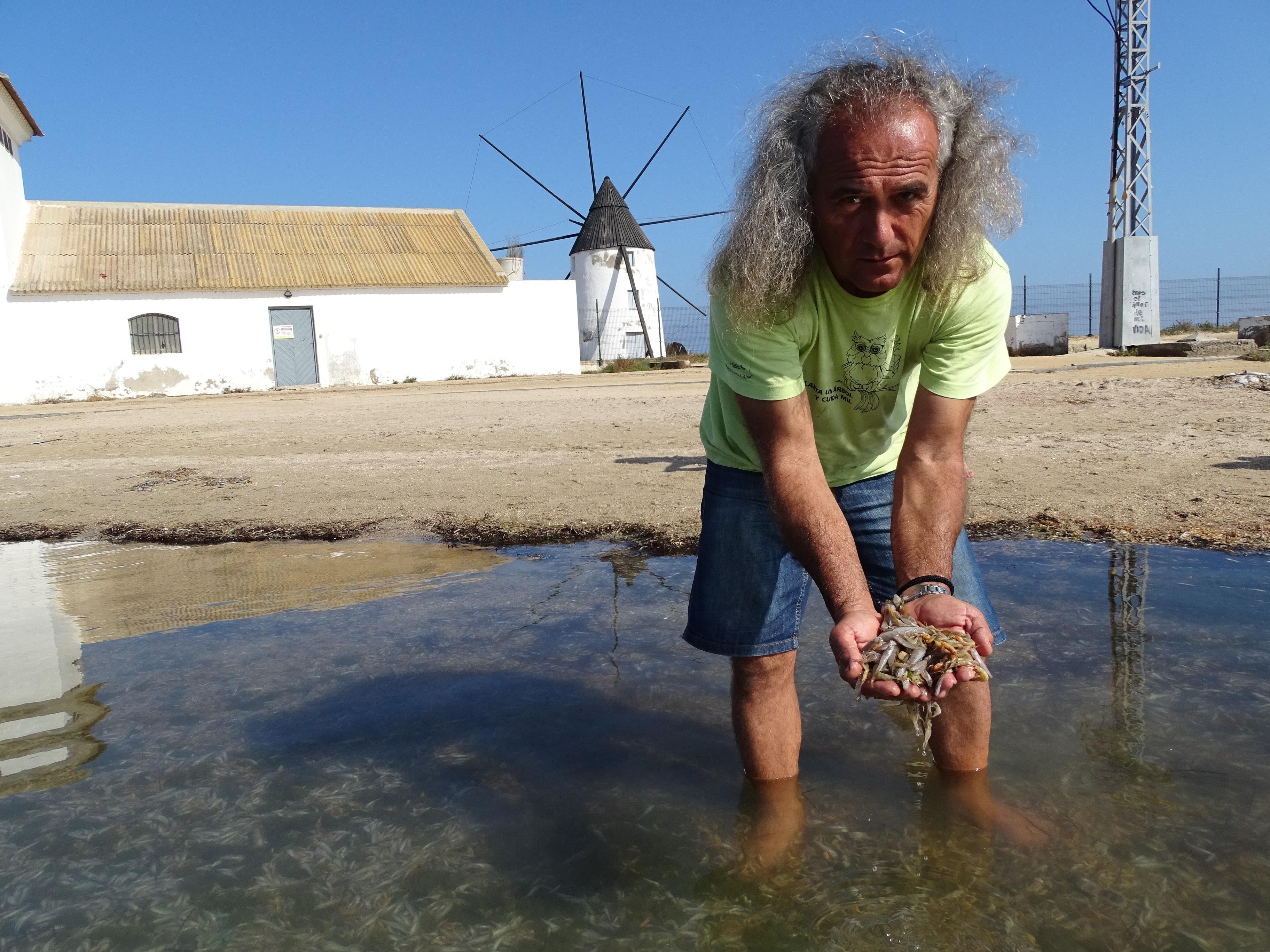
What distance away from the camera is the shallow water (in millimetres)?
2146

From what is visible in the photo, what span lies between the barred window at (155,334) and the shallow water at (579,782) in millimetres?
21642

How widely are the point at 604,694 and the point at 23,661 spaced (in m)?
2.25

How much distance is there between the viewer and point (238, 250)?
2552cm

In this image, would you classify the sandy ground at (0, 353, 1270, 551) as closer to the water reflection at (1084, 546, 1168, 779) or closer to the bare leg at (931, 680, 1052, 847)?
the water reflection at (1084, 546, 1168, 779)

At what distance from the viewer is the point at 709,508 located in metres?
2.55

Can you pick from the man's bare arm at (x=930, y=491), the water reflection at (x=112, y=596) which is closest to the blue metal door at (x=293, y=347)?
the water reflection at (x=112, y=596)

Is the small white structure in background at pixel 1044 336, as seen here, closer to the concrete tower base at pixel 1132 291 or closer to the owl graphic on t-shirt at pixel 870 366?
the concrete tower base at pixel 1132 291

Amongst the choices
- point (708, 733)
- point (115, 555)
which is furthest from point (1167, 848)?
point (115, 555)

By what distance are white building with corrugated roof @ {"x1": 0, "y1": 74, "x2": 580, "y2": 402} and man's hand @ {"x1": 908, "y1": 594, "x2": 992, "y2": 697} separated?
24698 mm

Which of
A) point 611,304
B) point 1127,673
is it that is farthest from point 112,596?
point 611,304

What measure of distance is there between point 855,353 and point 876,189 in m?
0.41

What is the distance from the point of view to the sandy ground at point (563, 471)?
555 cm

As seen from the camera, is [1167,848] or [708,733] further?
[708,733]

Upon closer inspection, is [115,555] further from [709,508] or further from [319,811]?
[709,508]
